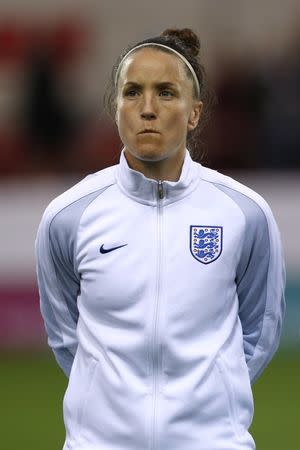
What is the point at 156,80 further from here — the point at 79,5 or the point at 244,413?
the point at 79,5

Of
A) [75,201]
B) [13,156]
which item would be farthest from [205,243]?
[13,156]

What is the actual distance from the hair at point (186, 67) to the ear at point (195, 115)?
0.07 ft

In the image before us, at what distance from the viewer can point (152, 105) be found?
14.0 feet

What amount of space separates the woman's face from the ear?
0.26 feet

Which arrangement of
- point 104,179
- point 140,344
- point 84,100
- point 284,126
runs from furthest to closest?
point 84,100
point 284,126
point 104,179
point 140,344

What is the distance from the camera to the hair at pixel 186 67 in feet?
14.6

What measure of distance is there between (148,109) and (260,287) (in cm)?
71

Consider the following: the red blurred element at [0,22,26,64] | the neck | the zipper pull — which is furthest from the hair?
the red blurred element at [0,22,26,64]

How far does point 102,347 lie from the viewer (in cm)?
427

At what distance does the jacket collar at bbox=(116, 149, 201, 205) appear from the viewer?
14.3 ft

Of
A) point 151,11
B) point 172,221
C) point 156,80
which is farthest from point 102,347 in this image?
point 151,11

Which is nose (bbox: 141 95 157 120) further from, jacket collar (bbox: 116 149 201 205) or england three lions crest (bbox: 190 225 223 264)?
england three lions crest (bbox: 190 225 223 264)

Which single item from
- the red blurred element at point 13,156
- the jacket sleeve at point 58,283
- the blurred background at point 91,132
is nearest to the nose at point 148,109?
the jacket sleeve at point 58,283

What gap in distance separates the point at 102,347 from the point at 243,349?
504mm
